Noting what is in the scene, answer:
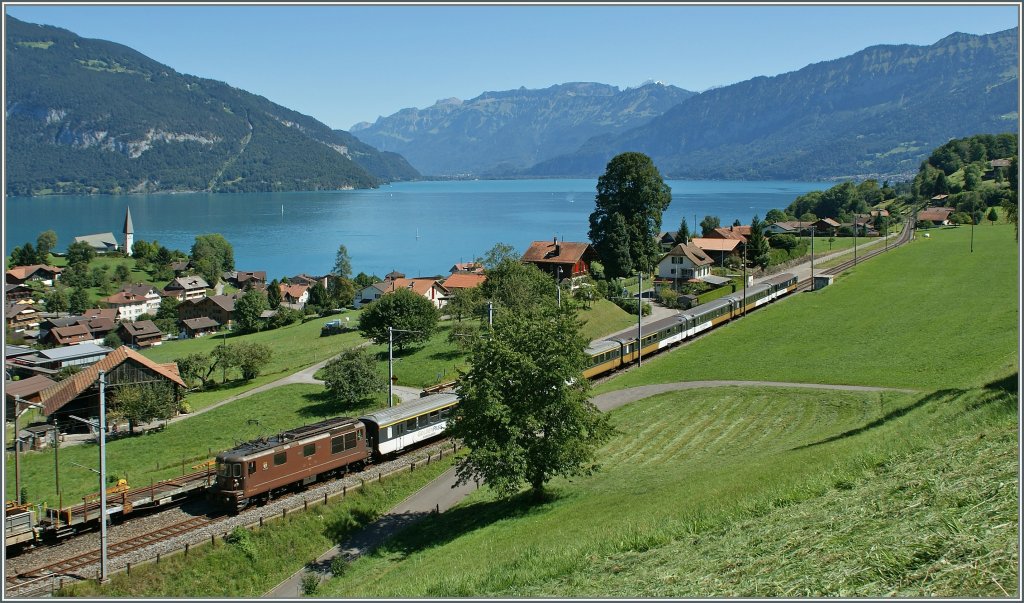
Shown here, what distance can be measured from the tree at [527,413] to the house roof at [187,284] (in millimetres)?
86566

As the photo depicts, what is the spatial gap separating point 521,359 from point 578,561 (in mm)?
8721

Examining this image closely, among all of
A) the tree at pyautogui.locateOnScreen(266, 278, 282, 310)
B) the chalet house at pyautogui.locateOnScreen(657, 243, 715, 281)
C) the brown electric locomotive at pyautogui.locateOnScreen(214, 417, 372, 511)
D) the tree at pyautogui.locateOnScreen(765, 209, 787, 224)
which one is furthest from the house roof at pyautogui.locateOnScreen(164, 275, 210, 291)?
the brown electric locomotive at pyautogui.locateOnScreen(214, 417, 372, 511)

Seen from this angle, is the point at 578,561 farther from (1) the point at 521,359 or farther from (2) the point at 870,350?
(2) the point at 870,350

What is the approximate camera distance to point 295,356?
168 feet

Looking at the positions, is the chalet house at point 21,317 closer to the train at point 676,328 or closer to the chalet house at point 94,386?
the chalet house at point 94,386

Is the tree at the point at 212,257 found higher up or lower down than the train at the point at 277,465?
higher up

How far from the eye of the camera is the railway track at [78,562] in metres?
17.1

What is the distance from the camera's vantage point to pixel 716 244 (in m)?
74.3

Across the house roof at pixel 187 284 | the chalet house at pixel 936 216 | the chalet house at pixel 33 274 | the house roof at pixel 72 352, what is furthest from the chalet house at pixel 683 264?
the chalet house at pixel 33 274

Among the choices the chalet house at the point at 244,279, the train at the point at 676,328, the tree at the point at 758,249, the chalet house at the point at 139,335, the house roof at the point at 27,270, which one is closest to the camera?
the train at the point at 676,328

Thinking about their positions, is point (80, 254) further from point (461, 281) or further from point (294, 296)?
point (461, 281)

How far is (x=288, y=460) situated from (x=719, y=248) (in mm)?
57481

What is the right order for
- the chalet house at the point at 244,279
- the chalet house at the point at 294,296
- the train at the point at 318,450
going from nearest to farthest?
the train at the point at 318,450 < the chalet house at the point at 294,296 < the chalet house at the point at 244,279

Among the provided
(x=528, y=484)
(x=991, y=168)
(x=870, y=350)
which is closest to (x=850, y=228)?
(x=991, y=168)
